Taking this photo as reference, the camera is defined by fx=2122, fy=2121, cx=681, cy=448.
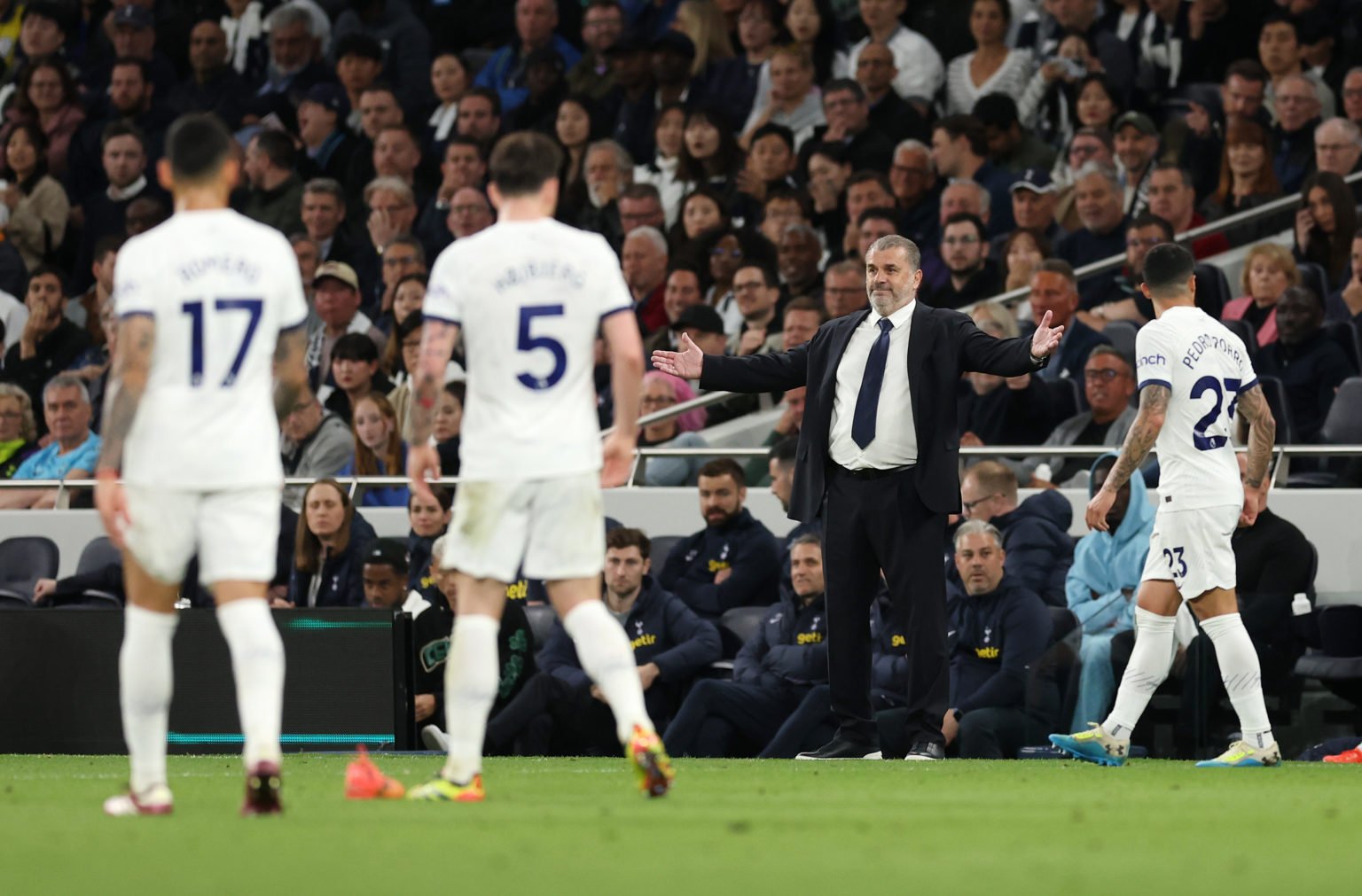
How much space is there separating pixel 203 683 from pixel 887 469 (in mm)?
3918

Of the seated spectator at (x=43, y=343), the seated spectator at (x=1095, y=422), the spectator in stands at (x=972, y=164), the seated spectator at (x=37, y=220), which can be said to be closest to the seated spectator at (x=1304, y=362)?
the seated spectator at (x=1095, y=422)

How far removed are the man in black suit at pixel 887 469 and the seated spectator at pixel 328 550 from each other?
3.60 meters

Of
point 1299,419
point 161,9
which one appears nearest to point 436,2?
point 161,9

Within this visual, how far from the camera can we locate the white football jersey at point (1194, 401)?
868 cm

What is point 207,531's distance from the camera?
6055mm

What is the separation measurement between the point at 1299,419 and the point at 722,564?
3643 millimetres

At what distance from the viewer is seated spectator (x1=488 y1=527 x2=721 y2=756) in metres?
11.4

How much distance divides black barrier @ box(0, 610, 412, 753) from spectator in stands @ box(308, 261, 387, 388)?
5016mm

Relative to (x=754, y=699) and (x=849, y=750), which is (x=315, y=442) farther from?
(x=849, y=750)

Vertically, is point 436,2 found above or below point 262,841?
above

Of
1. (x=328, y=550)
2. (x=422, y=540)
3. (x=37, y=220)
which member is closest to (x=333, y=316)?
(x=422, y=540)

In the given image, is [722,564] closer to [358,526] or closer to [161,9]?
[358,526]

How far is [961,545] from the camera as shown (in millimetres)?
10820

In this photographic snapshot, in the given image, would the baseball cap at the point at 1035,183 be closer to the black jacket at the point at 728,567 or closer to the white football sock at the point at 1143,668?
the black jacket at the point at 728,567
